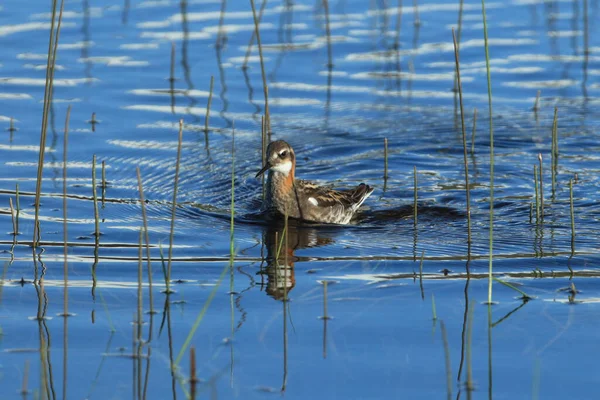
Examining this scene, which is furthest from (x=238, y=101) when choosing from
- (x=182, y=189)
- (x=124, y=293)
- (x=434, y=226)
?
(x=124, y=293)

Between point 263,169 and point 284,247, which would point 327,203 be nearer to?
point 263,169

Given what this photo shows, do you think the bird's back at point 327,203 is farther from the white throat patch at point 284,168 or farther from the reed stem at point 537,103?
the reed stem at point 537,103

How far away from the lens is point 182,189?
11.8 m

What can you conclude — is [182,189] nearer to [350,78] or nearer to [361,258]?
[361,258]

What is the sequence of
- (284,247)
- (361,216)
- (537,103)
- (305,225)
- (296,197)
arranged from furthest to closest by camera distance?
(537,103), (361,216), (296,197), (305,225), (284,247)

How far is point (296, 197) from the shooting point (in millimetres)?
11055

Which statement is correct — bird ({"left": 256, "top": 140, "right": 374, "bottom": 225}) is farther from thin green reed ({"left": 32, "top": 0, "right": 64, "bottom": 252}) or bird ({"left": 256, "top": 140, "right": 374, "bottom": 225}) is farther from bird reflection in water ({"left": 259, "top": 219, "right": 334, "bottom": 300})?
thin green reed ({"left": 32, "top": 0, "right": 64, "bottom": 252})

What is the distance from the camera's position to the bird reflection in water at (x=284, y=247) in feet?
26.6

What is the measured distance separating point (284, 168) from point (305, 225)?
2.20 feet

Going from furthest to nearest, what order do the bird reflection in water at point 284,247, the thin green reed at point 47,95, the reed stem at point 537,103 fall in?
the reed stem at point 537,103 < the bird reflection in water at point 284,247 < the thin green reed at point 47,95

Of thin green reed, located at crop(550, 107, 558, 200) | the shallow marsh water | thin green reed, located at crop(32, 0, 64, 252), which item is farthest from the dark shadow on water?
thin green reed, located at crop(32, 0, 64, 252)

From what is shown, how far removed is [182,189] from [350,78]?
192 inches

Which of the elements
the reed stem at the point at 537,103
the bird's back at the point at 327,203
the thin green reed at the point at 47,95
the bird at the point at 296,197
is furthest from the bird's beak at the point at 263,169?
the reed stem at the point at 537,103

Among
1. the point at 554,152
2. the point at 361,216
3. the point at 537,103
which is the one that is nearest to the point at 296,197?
the point at 361,216
